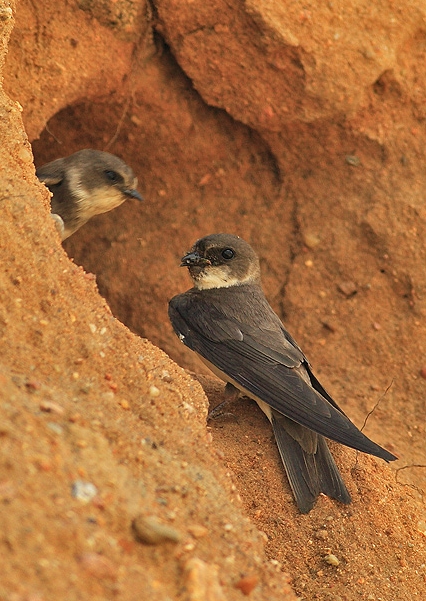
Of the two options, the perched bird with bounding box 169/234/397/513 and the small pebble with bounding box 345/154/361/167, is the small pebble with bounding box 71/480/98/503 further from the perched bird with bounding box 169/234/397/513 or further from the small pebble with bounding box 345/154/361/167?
the small pebble with bounding box 345/154/361/167

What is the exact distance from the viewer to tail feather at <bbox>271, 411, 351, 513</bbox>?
3439 mm

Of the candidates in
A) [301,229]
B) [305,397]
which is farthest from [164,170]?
[305,397]

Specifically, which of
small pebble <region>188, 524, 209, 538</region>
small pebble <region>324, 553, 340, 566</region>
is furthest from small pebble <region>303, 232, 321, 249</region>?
small pebble <region>188, 524, 209, 538</region>

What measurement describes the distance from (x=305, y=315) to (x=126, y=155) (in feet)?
5.44

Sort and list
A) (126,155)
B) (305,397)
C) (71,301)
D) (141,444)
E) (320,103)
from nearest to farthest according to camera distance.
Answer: (141,444), (71,301), (305,397), (320,103), (126,155)

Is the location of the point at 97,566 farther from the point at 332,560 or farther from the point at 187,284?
the point at 187,284

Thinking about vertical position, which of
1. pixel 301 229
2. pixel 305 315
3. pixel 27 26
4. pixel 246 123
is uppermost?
pixel 27 26

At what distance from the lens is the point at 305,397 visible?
367 cm

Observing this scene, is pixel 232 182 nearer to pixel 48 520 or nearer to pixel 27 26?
pixel 27 26

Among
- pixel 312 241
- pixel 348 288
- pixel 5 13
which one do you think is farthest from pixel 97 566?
pixel 312 241

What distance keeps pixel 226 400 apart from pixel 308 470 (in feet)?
2.35

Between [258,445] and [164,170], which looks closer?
[258,445]

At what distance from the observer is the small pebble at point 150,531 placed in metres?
1.96

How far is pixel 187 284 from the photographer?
5.57 meters
